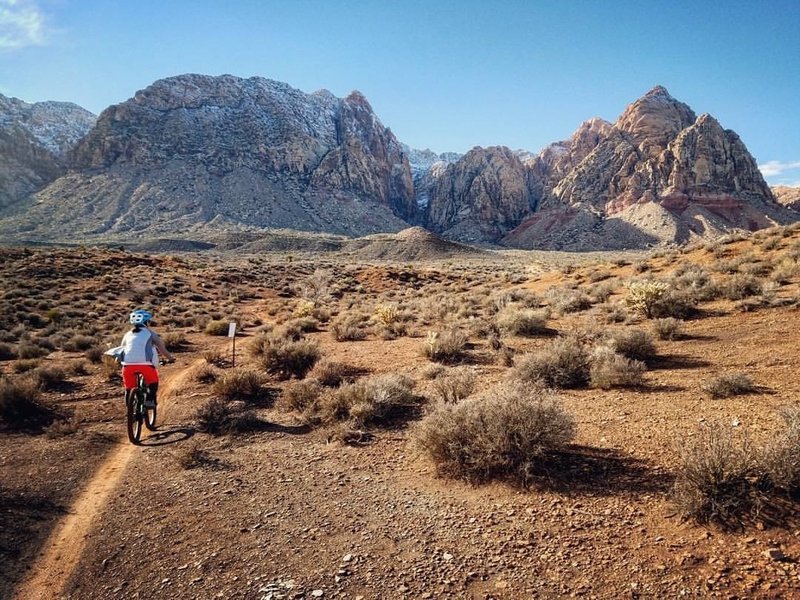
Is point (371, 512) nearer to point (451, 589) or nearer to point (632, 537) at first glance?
point (451, 589)

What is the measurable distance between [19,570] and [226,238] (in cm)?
9056

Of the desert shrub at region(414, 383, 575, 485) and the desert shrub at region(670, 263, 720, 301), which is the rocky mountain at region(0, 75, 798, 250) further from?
the desert shrub at region(414, 383, 575, 485)

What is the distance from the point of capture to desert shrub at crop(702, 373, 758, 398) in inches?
262

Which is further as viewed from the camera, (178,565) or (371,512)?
(371,512)

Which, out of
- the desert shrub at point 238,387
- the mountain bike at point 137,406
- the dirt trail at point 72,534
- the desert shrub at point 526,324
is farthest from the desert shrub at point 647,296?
the dirt trail at point 72,534

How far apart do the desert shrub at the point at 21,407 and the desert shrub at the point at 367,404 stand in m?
5.40

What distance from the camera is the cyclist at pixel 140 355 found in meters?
7.56

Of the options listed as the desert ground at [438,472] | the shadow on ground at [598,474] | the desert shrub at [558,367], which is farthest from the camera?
the desert shrub at [558,367]

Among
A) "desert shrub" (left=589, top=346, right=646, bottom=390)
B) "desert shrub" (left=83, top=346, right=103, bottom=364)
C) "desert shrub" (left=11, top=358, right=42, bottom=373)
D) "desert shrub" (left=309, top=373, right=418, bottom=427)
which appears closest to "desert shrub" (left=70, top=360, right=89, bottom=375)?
"desert shrub" (left=83, top=346, right=103, bottom=364)

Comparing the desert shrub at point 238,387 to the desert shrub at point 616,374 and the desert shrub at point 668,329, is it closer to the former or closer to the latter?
the desert shrub at point 616,374

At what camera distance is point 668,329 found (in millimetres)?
10492

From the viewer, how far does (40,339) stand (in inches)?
640

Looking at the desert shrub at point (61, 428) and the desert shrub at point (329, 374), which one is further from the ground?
the desert shrub at point (329, 374)

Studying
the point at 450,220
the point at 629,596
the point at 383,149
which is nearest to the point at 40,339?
the point at 629,596
